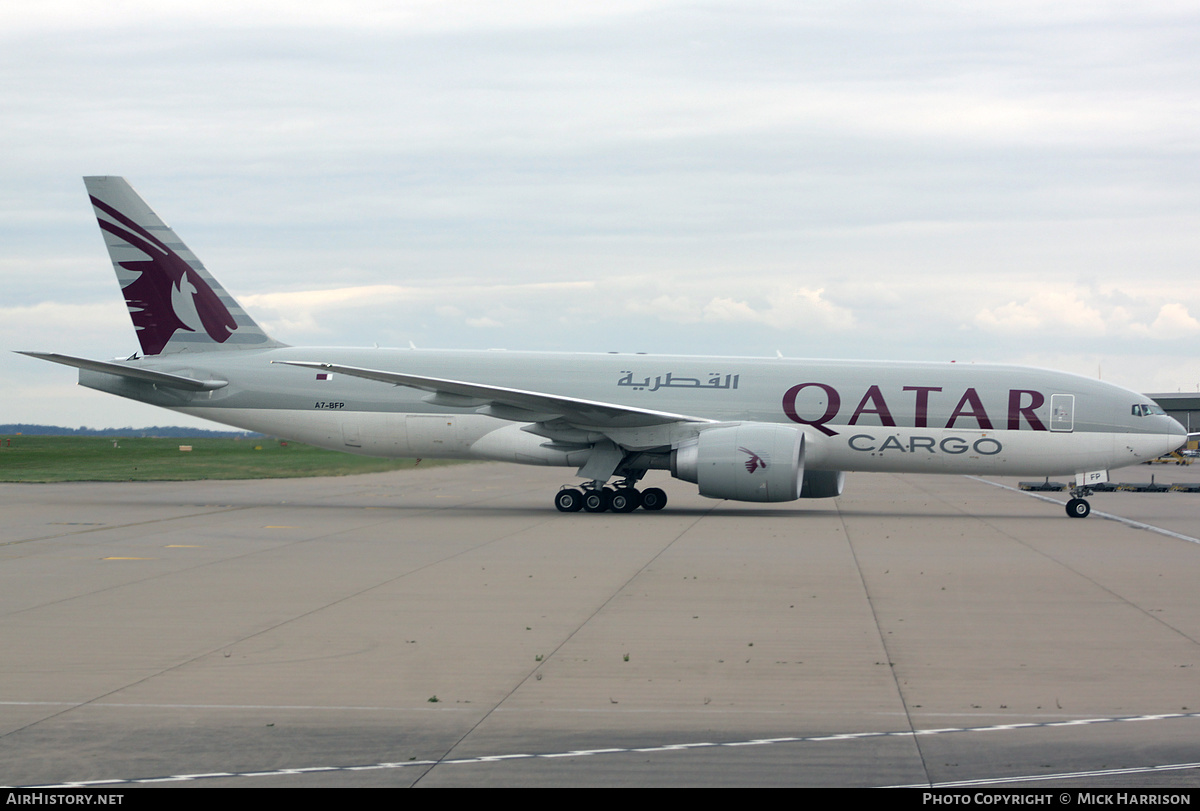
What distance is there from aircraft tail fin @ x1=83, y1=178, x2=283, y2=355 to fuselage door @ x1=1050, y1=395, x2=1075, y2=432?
17.9m

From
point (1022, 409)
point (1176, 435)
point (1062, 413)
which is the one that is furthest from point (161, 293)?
point (1176, 435)

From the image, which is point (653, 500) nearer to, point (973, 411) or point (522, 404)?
point (522, 404)

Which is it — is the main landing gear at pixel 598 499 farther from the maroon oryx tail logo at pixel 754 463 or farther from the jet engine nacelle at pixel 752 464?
the maroon oryx tail logo at pixel 754 463

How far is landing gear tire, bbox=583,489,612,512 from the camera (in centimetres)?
2303

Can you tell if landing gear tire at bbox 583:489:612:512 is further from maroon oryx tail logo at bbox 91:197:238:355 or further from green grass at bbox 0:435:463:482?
A: green grass at bbox 0:435:463:482

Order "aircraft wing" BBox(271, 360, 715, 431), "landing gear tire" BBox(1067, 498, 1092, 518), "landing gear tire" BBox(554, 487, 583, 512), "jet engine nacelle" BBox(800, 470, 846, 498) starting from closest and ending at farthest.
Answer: "aircraft wing" BBox(271, 360, 715, 431) < "landing gear tire" BBox(1067, 498, 1092, 518) < "landing gear tire" BBox(554, 487, 583, 512) < "jet engine nacelle" BBox(800, 470, 846, 498)

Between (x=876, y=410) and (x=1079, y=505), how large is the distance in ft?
15.4

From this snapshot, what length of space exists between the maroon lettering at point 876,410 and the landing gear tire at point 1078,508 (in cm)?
408

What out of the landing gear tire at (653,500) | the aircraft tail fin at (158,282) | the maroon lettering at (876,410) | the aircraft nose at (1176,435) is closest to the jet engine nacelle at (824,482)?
the maroon lettering at (876,410)

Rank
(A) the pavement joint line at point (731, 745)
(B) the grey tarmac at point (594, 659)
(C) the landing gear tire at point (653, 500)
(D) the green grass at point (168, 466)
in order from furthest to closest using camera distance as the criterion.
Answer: (D) the green grass at point (168, 466), (C) the landing gear tire at point (653, 500), (B) the grey tarmac at point (594, 659), (A) the pavement joint line at point (731, 745)

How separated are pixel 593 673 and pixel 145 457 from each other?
47.8m

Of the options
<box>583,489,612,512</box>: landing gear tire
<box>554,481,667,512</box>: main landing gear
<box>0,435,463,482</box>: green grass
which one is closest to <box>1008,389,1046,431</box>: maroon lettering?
<box>554,481,667,512</box>: main landing gear

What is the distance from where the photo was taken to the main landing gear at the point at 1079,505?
2275cm

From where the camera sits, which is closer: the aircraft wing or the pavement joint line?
the pavement joint line
